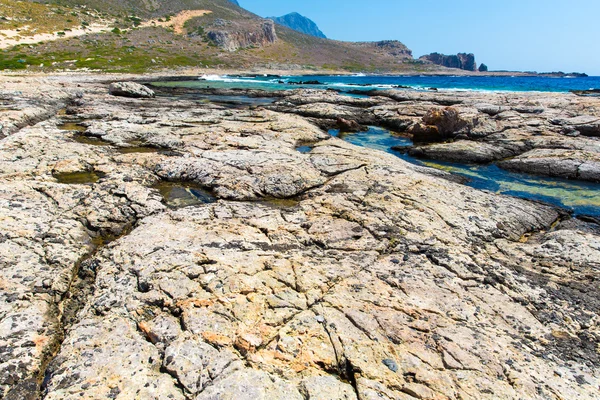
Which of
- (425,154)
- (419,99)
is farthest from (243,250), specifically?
(419,99)

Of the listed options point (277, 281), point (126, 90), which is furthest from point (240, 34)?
point (277, 281)

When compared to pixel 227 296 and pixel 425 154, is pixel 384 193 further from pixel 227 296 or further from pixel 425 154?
pixel 425 154

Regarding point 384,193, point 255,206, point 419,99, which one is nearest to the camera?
point 255,206

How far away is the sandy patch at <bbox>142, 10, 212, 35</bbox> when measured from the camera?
114 m

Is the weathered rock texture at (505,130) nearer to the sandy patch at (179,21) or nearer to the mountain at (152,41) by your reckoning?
the mountain at (152,41)

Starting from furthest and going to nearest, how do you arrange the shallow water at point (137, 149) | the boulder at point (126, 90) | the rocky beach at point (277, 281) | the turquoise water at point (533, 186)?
the boulder at point (126, 90), the shallow water at point (137, 149), the turquoise water at point (533, 186), the rocky beach at point (277, 281)

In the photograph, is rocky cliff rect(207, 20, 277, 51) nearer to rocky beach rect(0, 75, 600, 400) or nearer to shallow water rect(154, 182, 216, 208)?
rocky beach rect(0, 75, 600, 400)

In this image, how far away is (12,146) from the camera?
475 inches

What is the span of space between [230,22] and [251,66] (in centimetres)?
3995

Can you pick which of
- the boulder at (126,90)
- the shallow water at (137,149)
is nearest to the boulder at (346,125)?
the shallow water at (137,149)

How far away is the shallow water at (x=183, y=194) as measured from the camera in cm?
1004

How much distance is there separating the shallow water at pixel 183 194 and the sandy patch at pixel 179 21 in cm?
12180

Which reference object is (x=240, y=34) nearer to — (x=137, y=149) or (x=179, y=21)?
(x=179, y=21)

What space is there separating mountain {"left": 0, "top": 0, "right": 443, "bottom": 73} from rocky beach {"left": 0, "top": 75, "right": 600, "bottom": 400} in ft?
183
